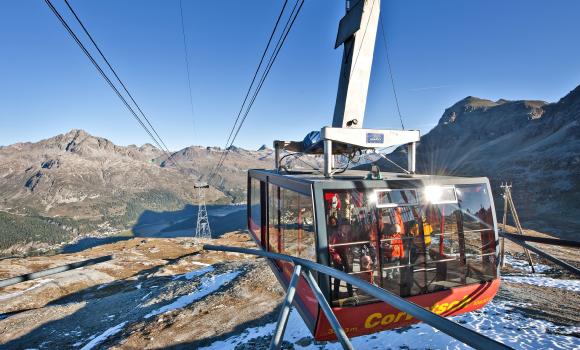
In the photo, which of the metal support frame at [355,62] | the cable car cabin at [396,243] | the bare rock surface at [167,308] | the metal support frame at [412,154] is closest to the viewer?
the cable car cabin at [396,243]

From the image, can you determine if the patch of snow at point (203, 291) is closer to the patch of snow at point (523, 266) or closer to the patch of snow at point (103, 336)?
the patch of snow at point (103, 336)

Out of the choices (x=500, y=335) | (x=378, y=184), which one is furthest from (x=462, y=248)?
(x=500, y=335)

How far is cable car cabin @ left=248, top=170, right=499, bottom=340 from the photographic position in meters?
6.30

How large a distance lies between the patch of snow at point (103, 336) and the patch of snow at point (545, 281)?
21856 mm

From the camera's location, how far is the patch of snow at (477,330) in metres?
10.2

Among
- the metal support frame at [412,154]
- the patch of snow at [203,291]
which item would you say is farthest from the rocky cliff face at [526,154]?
the patch of snow at [203,291]

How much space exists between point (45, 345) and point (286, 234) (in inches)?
618

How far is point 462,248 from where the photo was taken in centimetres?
744

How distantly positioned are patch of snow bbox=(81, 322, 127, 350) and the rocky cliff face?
54.9ft

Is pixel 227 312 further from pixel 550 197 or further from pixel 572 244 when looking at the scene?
→ pixel 550 197

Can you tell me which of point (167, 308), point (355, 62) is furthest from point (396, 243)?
point (167, 308)

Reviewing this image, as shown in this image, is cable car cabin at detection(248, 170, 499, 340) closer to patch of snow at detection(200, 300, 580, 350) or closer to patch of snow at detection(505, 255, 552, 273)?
patch of snow at detection(200, 300, 580, 350)

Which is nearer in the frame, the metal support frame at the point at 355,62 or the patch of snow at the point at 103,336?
the metal support frame at the point at 355,62

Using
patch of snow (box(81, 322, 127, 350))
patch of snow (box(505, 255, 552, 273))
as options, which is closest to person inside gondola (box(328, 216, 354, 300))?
patch of snow (box(81, 322, 127, 350))
